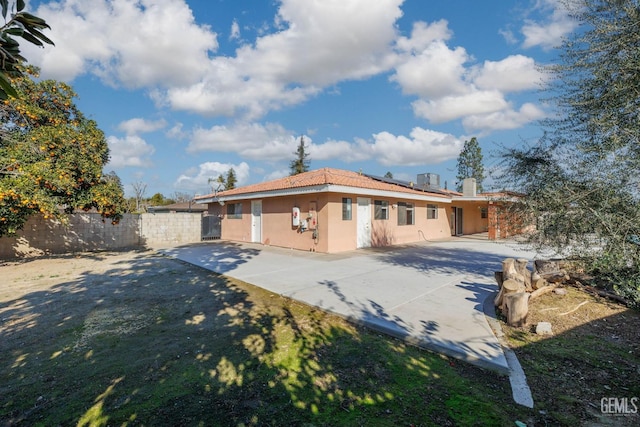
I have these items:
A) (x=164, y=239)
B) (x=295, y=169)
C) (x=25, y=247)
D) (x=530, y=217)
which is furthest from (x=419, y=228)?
(x=295, y=169)

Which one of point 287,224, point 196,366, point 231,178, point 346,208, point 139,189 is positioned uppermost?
point 231,178

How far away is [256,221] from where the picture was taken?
50.1 feet

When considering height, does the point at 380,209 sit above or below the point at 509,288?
above

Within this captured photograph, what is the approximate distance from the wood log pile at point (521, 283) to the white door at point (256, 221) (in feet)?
37.6

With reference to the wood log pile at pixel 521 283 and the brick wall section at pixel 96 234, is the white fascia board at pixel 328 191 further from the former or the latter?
the wood log pile at pixel 521 283

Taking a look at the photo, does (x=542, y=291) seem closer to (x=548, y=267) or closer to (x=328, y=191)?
(x=548, y=267)

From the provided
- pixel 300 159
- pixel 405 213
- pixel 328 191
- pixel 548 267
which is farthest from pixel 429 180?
pixel 300 159

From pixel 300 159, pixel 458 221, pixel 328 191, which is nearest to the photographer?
pixel 328 191

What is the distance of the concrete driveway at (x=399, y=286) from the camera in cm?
387

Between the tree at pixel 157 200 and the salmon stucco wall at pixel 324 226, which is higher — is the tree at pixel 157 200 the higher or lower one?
the higher one

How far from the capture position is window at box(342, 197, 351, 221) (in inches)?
476

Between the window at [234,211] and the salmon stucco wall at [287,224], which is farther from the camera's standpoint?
the window at [234,211]

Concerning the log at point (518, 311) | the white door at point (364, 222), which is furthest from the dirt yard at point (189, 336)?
the white door at point (364, 222)

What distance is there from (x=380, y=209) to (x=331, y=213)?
3466 millimetres
